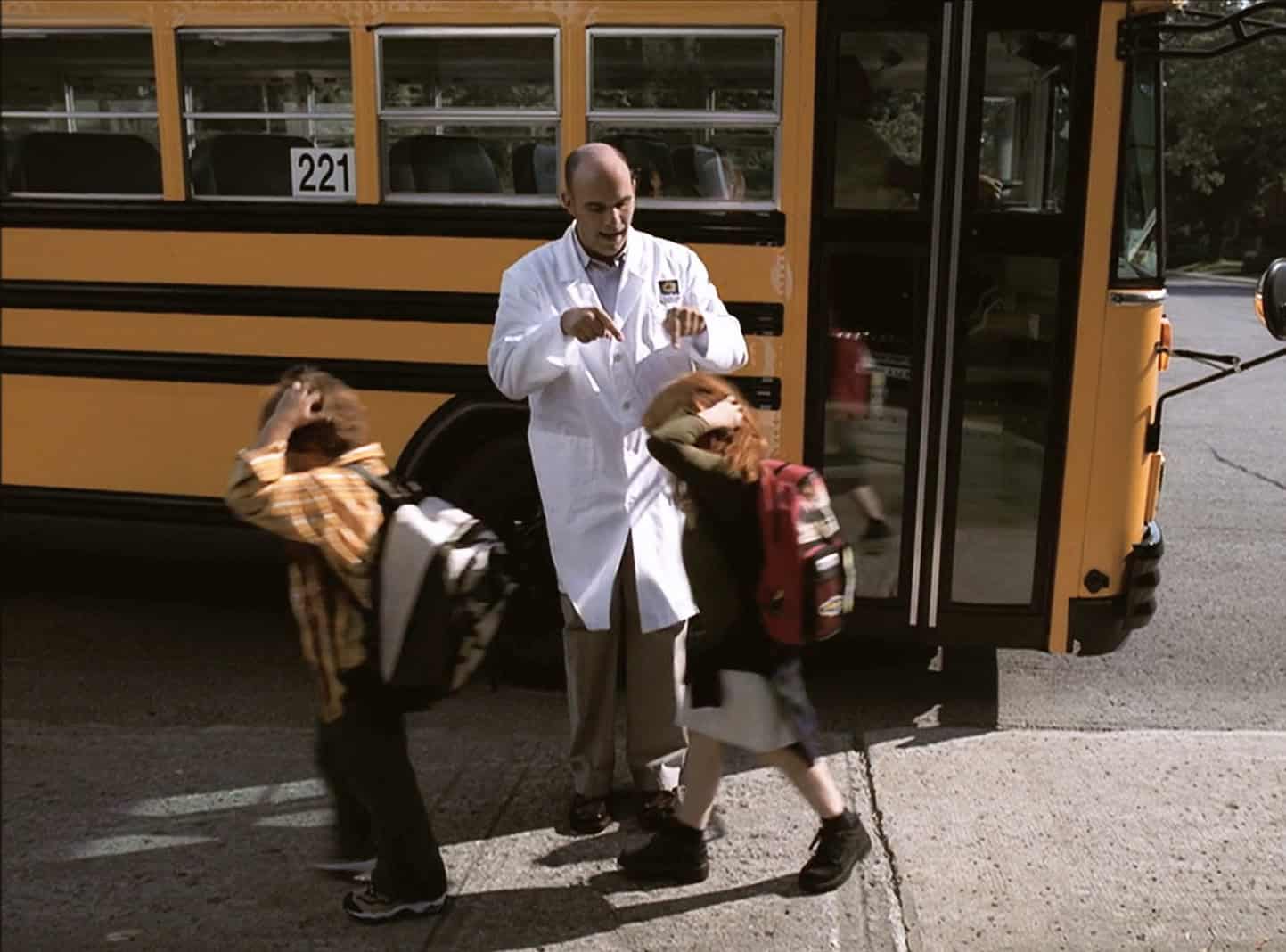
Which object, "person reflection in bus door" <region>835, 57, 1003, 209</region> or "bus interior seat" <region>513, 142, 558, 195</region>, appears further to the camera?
"bus interior seat" <region>513, 142, 558, 195</region>

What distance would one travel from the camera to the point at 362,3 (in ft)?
13.5

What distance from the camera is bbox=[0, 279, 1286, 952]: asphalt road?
119 inches

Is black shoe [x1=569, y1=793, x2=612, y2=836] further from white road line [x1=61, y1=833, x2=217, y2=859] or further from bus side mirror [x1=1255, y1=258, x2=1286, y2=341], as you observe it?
bus side mirror [x1=1255, y1=258, x2=1286, y2=341]

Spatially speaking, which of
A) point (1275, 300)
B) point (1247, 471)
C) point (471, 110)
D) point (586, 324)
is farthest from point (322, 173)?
point (1247, 471)

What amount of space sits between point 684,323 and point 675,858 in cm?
127

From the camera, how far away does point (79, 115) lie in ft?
14.5

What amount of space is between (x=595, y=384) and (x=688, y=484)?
20.2 inches

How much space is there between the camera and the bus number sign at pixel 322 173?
4.26 metres

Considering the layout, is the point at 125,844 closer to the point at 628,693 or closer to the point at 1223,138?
the point at 628,693

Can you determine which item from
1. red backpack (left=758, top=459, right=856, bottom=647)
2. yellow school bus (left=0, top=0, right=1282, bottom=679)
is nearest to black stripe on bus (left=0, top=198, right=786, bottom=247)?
yellow school bus (left=0, top=0, right=1282, bottom=679)

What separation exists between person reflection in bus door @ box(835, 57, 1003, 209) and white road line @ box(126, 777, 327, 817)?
2289 mm

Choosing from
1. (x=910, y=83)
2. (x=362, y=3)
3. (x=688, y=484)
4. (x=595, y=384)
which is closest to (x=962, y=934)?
(x=688, y=484)

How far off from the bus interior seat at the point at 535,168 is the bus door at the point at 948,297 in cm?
82

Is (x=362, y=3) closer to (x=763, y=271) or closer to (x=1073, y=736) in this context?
(x=763, y=271)
